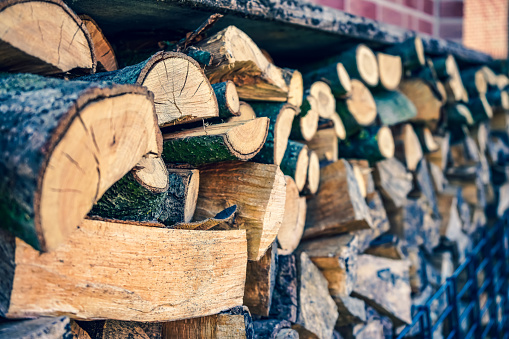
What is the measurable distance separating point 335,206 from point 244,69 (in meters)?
0.70

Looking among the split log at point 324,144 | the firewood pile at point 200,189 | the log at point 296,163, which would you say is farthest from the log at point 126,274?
the split log at point 324,144

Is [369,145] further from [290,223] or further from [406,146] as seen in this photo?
[290,223]

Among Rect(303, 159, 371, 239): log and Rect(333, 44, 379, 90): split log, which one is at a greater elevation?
Rect(333, 44, 379, 90): split log

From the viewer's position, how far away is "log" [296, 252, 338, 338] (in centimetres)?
148

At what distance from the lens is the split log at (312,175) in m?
1.67

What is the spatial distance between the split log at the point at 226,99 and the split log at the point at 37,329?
736 millimetres

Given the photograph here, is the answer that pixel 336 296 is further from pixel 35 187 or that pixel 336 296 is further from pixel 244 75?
pixel 35 187

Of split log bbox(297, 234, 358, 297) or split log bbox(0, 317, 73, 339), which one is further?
split log bbox(297, 234, 358, 297)

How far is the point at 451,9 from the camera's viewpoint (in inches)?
148

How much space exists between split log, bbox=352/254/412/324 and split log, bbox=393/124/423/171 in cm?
65

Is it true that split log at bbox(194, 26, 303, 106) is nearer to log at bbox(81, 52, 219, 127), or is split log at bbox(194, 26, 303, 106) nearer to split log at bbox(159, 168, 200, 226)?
log at bbox(81, 52, 219, 127)

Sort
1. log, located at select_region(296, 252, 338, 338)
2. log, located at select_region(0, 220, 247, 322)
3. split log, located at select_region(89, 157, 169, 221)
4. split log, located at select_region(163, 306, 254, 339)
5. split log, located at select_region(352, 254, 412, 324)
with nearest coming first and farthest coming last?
1. log, located at select_region(0, 220, 247, 322)
2. split log, located at select_region(89, 157, 169, 221)
3. split log, located at select_region(163, 306, 254, 339)
4. log, located at select_region(296, 252, 338, 338)
5. split log, located at select_region(352, 254, 412, 324)

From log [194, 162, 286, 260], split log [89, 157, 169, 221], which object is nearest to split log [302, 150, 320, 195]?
log [194, 162, 286, 260]

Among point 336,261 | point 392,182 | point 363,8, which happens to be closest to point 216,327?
point 336,261
